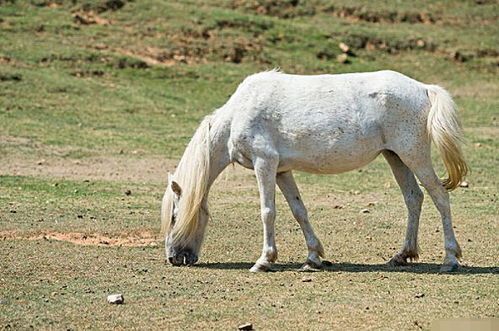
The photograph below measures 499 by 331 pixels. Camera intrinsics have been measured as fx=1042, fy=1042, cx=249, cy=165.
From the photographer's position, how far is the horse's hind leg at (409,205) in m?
11.6

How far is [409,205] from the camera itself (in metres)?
11.8

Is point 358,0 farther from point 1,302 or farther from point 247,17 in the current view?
point 1,302

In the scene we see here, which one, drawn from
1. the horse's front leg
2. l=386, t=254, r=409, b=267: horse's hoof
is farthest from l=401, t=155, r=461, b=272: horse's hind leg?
the horse's front leg

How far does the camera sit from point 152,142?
73.9 feet

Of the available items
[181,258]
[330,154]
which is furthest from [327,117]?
[181,258]

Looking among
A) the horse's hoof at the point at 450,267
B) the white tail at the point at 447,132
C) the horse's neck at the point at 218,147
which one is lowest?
the horse's hoof at the point at 450,267

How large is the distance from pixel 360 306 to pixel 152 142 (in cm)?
1359

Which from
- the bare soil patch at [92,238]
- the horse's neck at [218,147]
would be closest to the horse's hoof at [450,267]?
the horse's neck at [218,147]

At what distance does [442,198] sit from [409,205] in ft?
1.89

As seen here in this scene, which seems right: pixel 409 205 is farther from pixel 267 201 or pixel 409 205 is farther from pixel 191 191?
pixel 191 191

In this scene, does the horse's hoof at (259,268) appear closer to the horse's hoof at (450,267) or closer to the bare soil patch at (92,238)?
the horse's hoof at (450,267)

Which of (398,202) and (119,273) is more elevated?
(119,273)

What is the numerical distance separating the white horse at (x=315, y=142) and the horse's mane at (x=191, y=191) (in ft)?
0.04

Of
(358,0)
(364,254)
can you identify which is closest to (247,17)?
(358,0)
